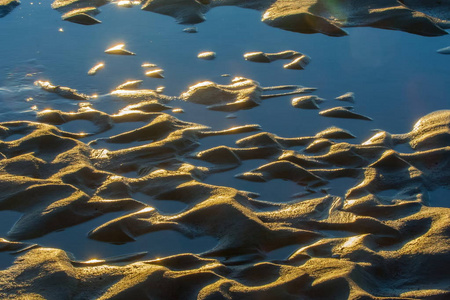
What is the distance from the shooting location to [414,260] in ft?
7.11

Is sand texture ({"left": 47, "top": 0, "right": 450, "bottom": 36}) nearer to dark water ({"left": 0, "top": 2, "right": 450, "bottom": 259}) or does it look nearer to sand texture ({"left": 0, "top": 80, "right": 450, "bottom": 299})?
dark water ({"left": 0, "top": 2, "right": 450, "bottom": 259})

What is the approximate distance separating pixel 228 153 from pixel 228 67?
122 centimetres

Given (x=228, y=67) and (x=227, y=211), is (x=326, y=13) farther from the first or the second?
(x=227, y=211)

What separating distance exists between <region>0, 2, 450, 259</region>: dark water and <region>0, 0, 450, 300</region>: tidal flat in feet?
0.05

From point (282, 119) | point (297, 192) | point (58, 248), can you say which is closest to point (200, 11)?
point (282, 119)

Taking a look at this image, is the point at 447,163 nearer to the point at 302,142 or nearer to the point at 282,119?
the point at 302,142

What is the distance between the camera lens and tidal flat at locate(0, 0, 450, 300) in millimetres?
2125

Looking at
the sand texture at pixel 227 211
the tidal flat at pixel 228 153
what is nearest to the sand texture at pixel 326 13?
the tidal flat at pixel 228 153

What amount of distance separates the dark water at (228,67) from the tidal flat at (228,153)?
0.02 meters

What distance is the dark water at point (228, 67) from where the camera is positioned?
10.9 feet

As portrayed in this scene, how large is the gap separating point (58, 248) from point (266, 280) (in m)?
0.82

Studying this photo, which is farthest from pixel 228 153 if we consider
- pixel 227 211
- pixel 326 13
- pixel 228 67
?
pixel 326 13

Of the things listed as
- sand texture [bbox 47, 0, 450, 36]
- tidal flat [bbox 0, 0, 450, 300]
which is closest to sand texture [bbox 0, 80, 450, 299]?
tidal flat [bbox 0, 0, 450, 300]

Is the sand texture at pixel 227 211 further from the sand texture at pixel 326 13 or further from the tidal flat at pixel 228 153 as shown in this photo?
the sand texture at pixel 326 13
